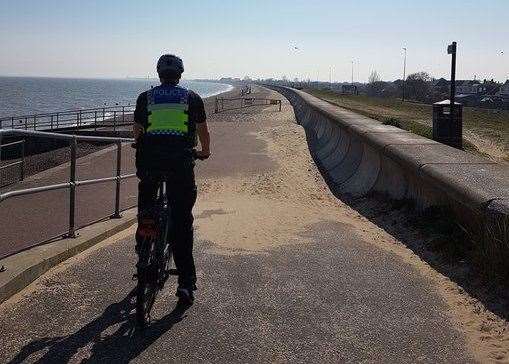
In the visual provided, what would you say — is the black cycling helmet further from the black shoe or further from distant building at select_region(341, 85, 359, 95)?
distant building at select_region(341, 85, 359, 95)

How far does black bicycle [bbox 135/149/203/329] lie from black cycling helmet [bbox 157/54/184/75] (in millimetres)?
662

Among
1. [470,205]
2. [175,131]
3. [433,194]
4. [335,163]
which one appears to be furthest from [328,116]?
[175,131]

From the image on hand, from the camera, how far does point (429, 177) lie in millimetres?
6801

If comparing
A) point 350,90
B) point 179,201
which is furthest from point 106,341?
point 350,90

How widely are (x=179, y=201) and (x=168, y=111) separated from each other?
2.19 feet

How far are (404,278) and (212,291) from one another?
5.81 ft

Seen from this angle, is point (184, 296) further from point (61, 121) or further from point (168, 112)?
point (61, 121)

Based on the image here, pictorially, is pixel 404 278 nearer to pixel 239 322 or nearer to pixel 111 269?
pixel 239 322

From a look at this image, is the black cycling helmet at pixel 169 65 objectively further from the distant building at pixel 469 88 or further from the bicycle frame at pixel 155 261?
the distant building at pixel 469 88

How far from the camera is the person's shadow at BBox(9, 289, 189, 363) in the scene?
11.7 feet

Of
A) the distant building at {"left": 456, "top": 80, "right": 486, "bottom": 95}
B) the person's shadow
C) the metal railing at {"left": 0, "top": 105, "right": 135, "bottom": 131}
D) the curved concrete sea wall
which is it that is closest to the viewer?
the person's shadow

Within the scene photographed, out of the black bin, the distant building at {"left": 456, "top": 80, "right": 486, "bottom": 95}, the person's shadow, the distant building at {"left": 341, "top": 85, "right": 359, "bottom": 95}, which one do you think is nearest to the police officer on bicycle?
the person's shadow

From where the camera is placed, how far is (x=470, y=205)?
555cm

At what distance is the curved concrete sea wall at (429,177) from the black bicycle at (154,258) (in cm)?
267
